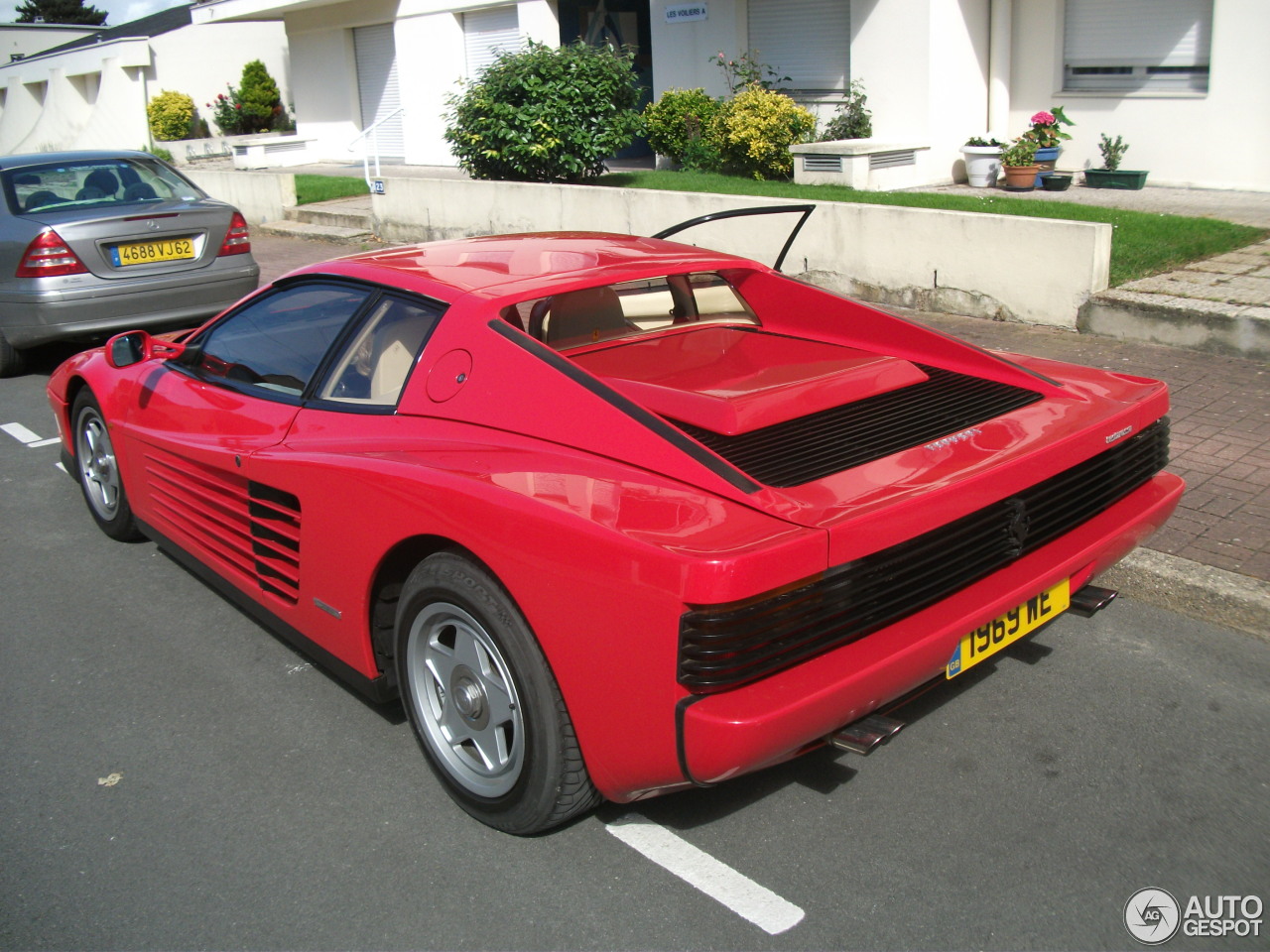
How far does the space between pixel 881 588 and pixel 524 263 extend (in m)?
1.68

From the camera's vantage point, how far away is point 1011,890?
2.72 metres

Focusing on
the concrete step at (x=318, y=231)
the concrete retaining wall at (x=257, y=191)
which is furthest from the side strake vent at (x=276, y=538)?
the concrete retaining wall at (x=257, y=191)

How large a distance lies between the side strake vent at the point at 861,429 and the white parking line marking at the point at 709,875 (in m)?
0.99

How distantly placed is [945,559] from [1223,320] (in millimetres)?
5133

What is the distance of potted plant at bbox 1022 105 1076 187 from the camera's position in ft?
41.1

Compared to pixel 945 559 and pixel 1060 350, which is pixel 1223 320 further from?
pixel 945 559

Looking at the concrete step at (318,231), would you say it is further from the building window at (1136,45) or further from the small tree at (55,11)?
the small tree at (55,11)

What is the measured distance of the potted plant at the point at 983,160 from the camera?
12891mm

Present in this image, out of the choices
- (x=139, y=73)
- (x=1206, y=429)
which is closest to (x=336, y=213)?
(x=1206, y=429)

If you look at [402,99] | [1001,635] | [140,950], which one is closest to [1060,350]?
[1001,635]

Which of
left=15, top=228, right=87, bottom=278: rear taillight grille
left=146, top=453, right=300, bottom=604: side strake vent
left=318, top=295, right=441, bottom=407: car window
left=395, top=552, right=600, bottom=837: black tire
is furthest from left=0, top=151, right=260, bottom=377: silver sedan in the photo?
left=395, top=552, right=600, bottom=837: black tire

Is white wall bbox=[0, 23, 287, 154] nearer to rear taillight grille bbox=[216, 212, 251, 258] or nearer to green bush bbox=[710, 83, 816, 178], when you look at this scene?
green bush bbox=[710, 83, 816, 178]

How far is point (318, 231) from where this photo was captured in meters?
14.8

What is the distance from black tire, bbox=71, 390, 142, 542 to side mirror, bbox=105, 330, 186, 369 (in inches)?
15.0
